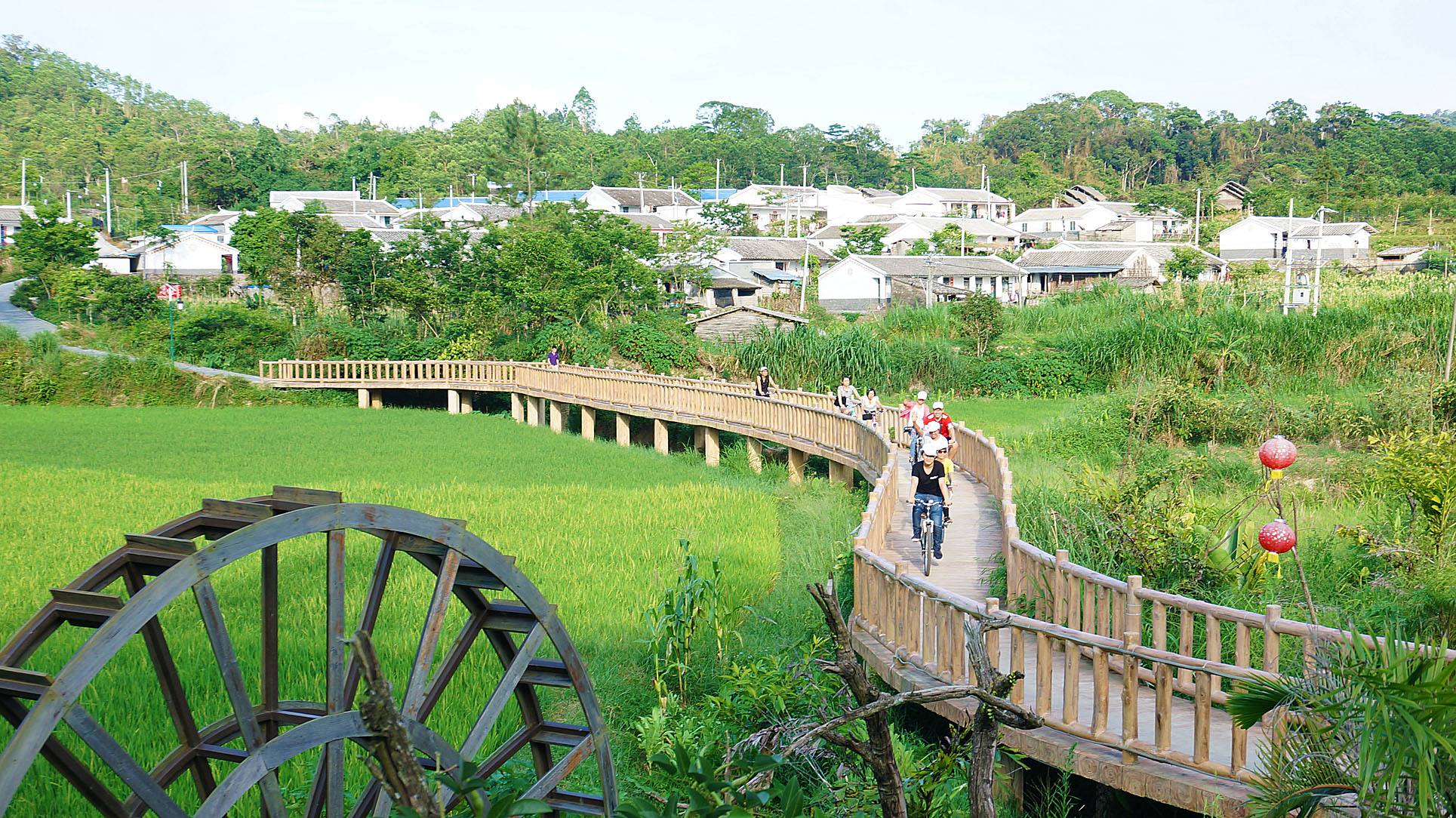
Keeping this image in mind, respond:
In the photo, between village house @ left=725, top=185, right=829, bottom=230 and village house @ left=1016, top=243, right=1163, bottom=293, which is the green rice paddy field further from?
village house @ left=725, top=185, right=829, bottom=230

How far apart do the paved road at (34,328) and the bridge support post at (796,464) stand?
759 inches

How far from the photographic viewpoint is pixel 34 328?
145 ft

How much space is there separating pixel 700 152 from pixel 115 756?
370 feet

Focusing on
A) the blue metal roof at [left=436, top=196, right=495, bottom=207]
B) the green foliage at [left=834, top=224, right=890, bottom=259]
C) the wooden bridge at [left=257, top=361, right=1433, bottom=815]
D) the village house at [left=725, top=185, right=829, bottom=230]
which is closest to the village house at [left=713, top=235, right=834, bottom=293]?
the green foliage at [left=834, top=224, right=890, bottom=259]

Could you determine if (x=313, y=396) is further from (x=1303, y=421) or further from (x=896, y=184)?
(x=896, y=184)

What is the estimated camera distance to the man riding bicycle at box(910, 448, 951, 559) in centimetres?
1292

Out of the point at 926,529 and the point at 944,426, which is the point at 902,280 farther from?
the point at 926,529

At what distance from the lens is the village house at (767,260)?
6316 cm

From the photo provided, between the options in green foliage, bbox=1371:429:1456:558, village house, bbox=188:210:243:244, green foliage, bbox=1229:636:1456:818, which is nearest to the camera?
green foliage, bbox=1229:636:1456:818

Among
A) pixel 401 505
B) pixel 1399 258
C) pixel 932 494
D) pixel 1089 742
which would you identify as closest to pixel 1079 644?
pixel 1089 742

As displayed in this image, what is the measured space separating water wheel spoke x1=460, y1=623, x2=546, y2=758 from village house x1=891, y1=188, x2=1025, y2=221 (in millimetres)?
80932

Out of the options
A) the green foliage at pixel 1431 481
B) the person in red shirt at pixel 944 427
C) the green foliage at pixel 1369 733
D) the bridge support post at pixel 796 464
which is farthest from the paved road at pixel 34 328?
the green foliage at pixel 1369 733

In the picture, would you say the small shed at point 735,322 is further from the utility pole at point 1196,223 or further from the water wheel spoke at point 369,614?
the utility pole at point 1196,223

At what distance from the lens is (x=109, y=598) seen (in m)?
6.45
